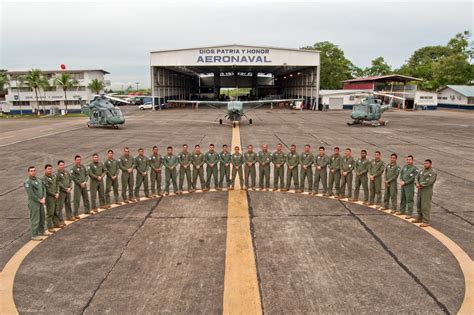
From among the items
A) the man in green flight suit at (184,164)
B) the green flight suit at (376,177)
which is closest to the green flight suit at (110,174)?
the man in green flight suit at (184,164)

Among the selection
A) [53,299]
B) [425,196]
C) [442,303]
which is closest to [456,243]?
[425,196]

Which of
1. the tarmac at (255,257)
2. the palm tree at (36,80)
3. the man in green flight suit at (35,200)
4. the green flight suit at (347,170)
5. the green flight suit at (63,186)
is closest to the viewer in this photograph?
the tarmac at (255,257)

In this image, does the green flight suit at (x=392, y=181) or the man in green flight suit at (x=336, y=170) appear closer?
the green flight suit at (x=392, y=181)

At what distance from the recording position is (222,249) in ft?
23.6

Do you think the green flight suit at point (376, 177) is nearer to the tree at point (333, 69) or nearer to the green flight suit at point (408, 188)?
the green flight suit at point (408, 188)

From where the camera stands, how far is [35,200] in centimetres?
761

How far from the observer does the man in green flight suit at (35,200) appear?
7546mm

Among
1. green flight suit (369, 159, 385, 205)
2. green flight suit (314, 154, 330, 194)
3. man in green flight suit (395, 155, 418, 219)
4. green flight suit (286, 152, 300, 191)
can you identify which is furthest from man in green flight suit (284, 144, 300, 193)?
man in green flight suit (395, 155, 418, 219)

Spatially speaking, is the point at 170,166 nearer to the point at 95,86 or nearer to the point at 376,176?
the point at 376,176

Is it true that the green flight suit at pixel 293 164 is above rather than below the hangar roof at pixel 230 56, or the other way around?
below

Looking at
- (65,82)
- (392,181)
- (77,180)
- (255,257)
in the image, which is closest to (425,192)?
(392,181)

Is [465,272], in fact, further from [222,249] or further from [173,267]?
[173,267]

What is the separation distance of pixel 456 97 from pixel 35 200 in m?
70.5

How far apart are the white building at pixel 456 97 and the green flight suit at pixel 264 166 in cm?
6157
